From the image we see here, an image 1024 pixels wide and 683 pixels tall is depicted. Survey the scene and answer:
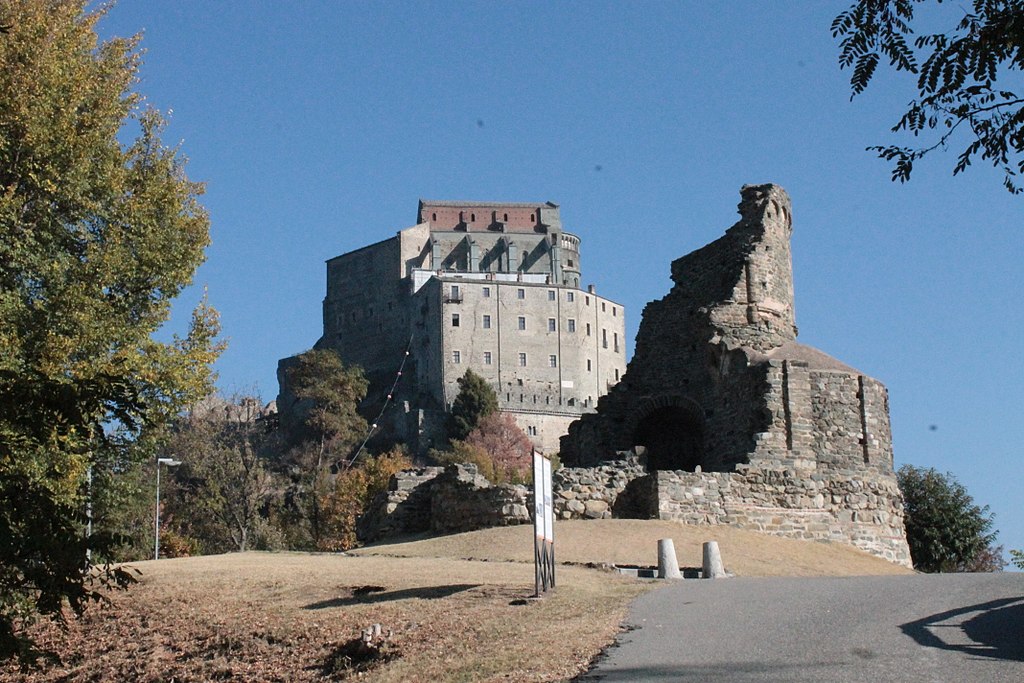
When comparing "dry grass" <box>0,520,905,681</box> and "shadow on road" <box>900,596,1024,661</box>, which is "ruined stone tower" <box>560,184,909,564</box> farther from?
"shadow on road" <box>900,596,1024,661</box>

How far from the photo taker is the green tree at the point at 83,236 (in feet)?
67.8

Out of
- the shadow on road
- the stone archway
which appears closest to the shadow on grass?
the shadow on road

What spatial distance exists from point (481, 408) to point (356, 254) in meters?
41.8

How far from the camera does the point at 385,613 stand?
17.8 m

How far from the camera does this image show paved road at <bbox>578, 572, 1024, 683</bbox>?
12531 millimetres

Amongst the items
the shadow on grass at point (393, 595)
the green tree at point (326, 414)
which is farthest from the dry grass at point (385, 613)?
the green tree at point (326, 414)

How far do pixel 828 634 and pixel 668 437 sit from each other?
23533 millimetres

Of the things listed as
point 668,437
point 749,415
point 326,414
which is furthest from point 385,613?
point 326,414

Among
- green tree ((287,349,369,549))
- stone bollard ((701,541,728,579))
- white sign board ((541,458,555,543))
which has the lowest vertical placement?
stone bollard ((701,541,728,579))

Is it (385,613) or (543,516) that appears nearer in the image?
(385,613)

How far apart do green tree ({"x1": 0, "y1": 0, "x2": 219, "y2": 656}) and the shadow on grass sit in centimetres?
A: 353

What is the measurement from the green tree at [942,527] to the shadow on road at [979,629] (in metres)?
23.7

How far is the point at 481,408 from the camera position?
4771 inches

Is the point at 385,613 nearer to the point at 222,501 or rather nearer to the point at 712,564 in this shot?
the point at 712,564
